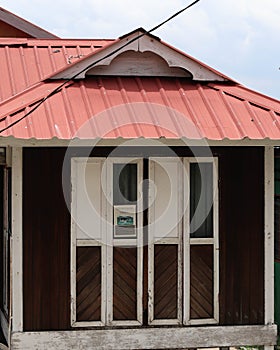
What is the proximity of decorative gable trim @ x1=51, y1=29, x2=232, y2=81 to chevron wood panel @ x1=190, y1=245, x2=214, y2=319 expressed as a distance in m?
1.95

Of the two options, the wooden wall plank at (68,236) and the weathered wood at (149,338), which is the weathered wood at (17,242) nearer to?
the wooden wall plank at (68,236)

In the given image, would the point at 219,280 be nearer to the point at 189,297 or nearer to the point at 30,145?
the point at 189,297

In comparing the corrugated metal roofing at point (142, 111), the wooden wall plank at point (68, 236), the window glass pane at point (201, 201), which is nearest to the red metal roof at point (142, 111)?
the corrugated metal roofing at point (142, 111)

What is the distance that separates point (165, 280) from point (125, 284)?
0.44 metres

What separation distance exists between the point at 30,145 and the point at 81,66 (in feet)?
4.29

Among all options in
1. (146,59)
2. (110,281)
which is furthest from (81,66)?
(110,281)

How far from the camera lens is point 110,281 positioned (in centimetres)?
775

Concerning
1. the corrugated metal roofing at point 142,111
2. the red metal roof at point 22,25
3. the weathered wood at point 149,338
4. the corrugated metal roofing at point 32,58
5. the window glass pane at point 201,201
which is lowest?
the weathered wood at point 149,338

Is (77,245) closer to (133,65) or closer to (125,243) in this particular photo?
(125,243)

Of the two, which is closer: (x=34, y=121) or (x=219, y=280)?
(x=34, y=121)

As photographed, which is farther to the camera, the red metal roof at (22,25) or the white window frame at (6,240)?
the red metal roof at (22,25)

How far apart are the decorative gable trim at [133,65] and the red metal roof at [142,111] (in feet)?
0.27

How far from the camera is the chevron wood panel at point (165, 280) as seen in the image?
7863 millimetres

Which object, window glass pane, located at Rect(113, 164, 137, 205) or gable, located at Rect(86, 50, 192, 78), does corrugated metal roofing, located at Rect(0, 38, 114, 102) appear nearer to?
gable, located at Rect(86, 50, 192, 78)
